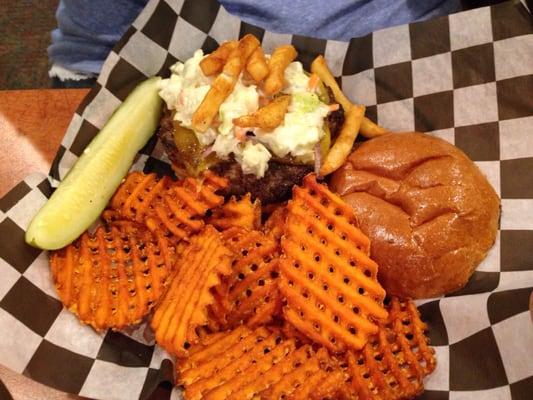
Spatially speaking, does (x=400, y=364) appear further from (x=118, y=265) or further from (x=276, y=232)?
(x=118, y=265)

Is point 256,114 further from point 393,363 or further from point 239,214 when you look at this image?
point 393,363

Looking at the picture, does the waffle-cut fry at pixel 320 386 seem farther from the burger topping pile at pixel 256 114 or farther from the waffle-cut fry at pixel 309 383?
the burger topping pile at pixel 256 114

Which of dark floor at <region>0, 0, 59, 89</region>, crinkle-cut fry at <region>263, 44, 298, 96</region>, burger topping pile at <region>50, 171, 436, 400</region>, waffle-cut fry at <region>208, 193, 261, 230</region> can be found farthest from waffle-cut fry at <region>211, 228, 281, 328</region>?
dark floor at <region>0, 0, 59, 89</region>

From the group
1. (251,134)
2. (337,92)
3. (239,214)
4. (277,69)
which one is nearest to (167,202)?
(239,214)

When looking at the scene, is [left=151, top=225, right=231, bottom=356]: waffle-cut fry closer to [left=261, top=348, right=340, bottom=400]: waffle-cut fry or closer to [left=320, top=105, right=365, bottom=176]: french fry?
[left=261, top=348, right=340, bottom=400]: waffle-cut fry

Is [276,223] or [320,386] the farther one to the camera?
[276,223]
